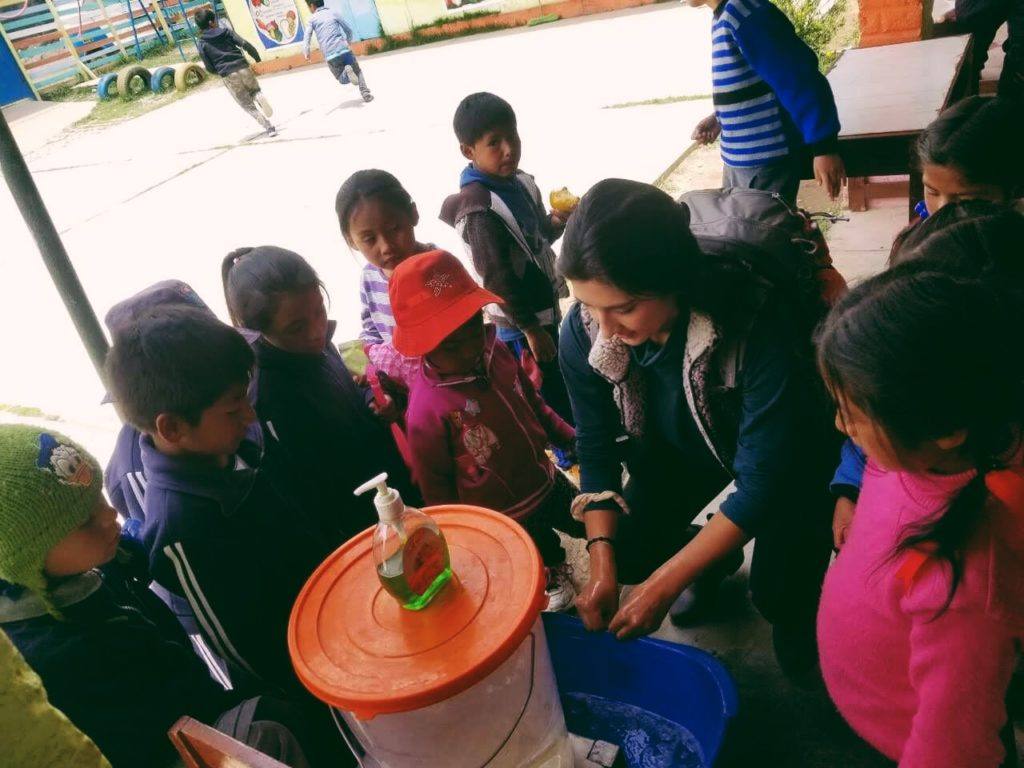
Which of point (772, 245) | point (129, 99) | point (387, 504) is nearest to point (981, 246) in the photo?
point (772, 245)

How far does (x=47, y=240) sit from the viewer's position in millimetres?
2201

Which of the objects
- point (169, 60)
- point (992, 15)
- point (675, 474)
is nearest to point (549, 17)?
point (992, 15)

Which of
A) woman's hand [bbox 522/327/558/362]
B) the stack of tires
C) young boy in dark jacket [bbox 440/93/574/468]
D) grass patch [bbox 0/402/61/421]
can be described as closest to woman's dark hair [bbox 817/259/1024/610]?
young boy in dark jacket [bbox 440/93/574/468]

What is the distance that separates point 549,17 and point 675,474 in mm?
13642

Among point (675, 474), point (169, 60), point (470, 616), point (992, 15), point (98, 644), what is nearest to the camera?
point (470, 616)

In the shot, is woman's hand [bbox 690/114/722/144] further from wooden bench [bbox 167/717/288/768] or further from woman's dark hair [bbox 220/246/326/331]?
wooden bench [bbox 167/717/288/768]

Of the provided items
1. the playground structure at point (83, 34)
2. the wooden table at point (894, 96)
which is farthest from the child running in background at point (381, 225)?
the playground structure at point (83, 34)

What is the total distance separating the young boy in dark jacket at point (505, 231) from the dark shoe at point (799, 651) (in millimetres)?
953

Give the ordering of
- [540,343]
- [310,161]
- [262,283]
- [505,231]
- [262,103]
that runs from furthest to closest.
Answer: [262,103], [310,161], [540,343], [505,231], [262,283]

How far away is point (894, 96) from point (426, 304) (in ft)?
9.77

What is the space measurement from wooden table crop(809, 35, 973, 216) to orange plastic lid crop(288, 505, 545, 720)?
2.34 metres

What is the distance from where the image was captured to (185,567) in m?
1.54

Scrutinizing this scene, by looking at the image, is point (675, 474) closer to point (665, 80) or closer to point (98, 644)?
point (98, 644)

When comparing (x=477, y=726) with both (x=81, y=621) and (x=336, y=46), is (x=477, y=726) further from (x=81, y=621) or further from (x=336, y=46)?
(x=336, y=46)
